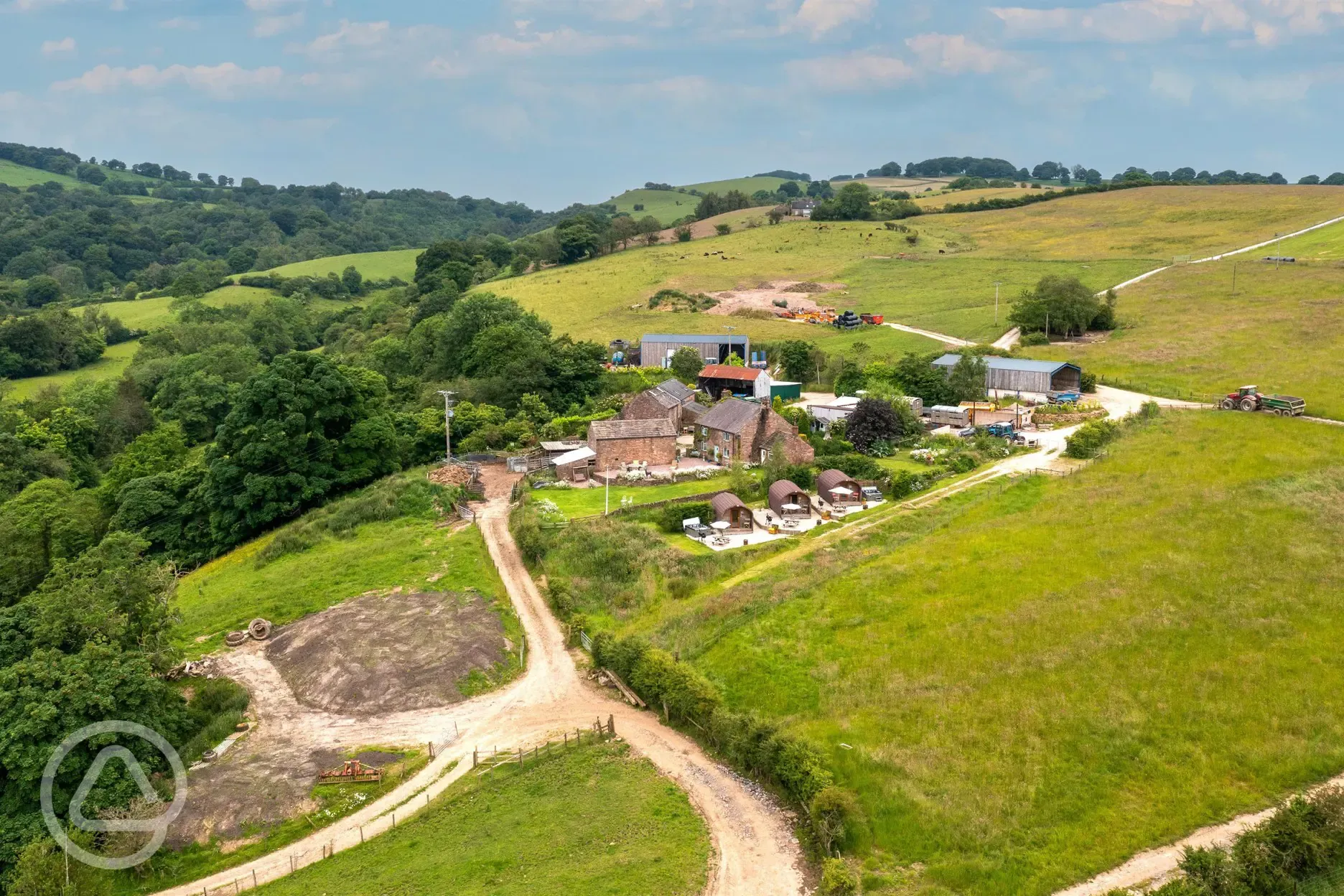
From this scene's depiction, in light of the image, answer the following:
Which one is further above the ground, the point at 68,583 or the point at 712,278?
the point at 712,278

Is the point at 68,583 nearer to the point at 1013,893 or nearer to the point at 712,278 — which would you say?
the point at 1013,893

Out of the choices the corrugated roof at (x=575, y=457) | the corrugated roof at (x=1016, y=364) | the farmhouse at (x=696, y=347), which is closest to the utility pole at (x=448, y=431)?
the corrugated roof at (x=575, y=457)

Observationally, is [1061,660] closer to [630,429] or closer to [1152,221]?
[630,429]

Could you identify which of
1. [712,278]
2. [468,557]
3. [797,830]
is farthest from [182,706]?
[712,278]

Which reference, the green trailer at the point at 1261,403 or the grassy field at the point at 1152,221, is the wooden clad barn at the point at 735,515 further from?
the grassy field at the point at 1152,221

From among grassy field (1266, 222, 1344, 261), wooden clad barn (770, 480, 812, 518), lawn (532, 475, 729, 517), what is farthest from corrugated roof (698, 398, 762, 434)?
grassy field (1266, 222, 1344, 261)

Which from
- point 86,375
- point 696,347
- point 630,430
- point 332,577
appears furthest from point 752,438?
point 86,375
